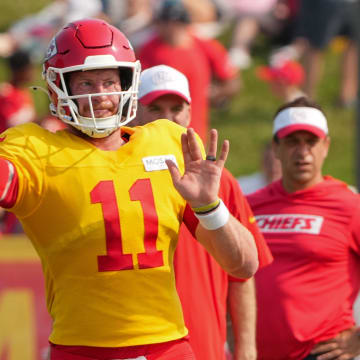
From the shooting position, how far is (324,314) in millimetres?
5320

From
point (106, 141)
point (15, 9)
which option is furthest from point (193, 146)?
point (15, 9)

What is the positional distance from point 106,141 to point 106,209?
30 centimetres

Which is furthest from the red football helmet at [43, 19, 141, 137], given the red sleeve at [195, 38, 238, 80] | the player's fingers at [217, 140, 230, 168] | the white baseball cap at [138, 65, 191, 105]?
the red sleeve at [195, 38, 238, 80]

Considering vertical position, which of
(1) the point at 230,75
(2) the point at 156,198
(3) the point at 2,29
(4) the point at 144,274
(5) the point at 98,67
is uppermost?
(3) the point at 2,29

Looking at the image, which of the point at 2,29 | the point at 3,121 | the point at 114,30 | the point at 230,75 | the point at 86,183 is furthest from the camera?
the point at 2,29

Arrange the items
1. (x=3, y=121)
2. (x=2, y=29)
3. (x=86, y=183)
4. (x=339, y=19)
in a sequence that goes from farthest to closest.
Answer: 1. (x=2, y=29)
2. (x=339, y=19)
3. (x=3, y=121)
4. (x=86, y=183)

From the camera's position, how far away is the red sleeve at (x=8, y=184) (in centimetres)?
347

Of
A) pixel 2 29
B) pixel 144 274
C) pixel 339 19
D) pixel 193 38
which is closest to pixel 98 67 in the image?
pixel 144 274

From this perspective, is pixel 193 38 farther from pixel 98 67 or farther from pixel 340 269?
pixel 98 67

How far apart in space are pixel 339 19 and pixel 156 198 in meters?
8.63

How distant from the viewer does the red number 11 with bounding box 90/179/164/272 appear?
3.60 m

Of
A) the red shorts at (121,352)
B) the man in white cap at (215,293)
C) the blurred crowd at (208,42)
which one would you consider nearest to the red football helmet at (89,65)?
the red shorts at (121,352)

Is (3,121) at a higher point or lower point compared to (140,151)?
higher

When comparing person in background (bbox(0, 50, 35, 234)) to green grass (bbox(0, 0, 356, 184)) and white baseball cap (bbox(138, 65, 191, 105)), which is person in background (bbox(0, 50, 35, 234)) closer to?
green grass (bbox(0, 0, 356, 184))
